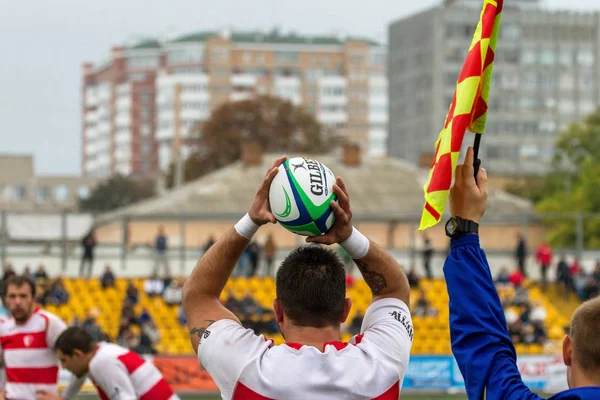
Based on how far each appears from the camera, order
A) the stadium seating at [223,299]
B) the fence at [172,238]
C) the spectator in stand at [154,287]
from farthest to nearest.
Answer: the fence at [172,238]
the spectator in stand at [154,287]
the stadium seating at [223,299]

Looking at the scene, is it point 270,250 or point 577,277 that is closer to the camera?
point 577,277

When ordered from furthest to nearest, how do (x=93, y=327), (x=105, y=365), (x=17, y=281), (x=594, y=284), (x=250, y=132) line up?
(x=250, y=132) → (x=594, y=284) → (x=93, y=327) → (x=17, y=281) → (x=105, y=365)

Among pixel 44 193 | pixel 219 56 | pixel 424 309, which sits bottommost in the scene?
pixel 44 193

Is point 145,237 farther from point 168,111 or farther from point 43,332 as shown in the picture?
point 168,111

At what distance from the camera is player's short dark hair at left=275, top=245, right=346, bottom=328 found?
4.25m

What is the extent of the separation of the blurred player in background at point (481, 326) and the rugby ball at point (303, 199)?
0.53m

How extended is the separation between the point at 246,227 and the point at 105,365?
420cm

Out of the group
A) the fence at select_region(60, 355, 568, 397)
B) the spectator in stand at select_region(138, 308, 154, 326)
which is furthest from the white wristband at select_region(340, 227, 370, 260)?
the spectator in stand at select_region(138, 308, 154, 326)

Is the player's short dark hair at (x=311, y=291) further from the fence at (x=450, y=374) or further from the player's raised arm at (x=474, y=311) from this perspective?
the fence at (x=450, y=374)

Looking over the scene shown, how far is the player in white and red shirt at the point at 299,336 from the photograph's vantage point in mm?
4207

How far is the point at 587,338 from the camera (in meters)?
3.63

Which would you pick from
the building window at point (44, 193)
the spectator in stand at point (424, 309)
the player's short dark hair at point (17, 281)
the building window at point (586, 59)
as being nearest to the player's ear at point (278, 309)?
the player's short dark hair at point (17, 281)

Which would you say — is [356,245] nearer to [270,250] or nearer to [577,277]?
[577,277]

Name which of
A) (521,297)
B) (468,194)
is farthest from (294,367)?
(521,297)
